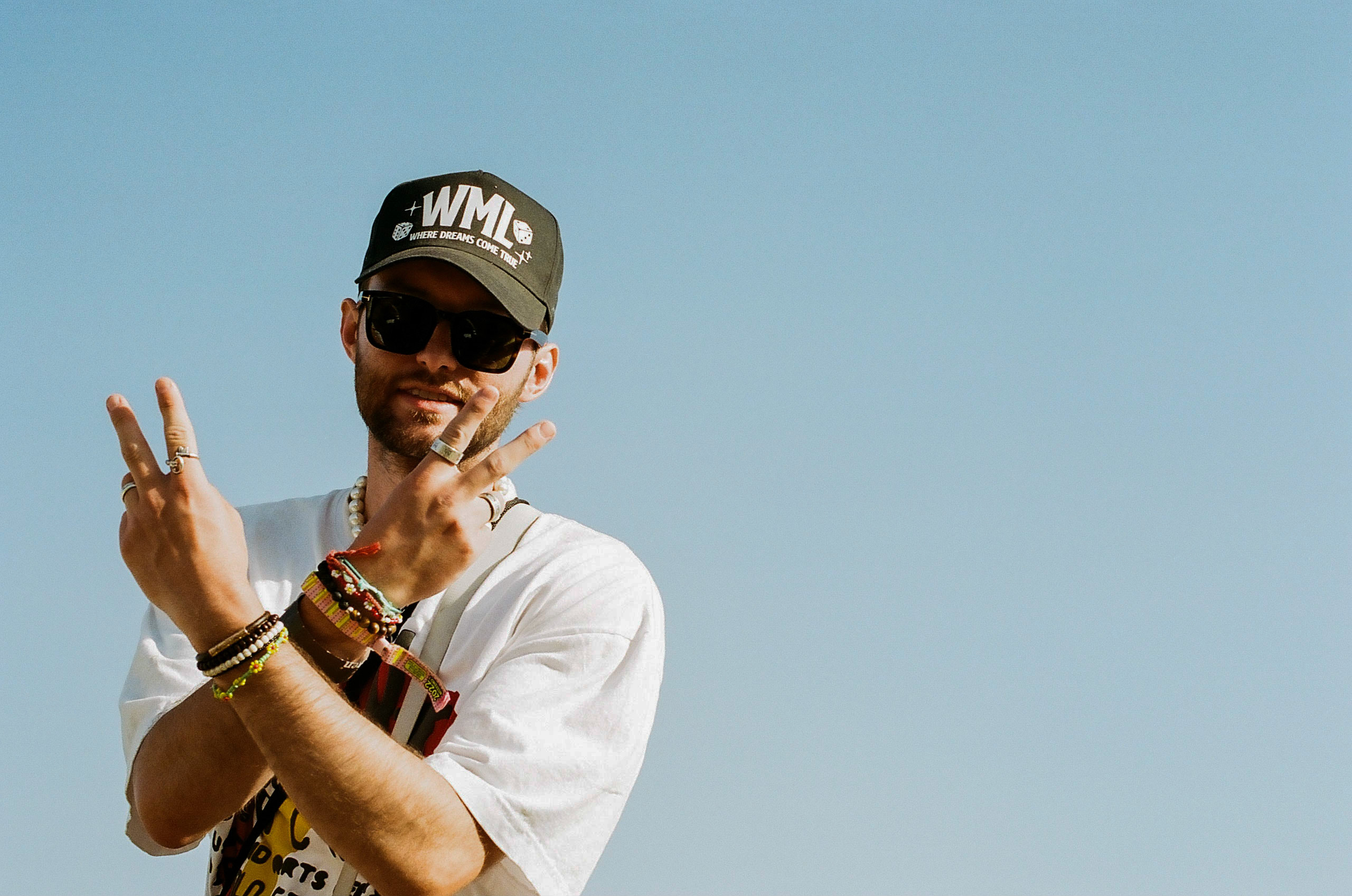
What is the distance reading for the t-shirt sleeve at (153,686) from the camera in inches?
146

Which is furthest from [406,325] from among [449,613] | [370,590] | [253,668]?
[253,668]

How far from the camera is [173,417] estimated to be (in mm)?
3043

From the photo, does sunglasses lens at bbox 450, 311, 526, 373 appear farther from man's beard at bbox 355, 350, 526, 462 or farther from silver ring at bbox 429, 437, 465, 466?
silver ring at bbox 429, 437, 465, 466

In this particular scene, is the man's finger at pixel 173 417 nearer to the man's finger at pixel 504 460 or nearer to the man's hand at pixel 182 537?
the man's hand at pixel 182 537

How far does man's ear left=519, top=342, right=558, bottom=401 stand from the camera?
4.67 metres

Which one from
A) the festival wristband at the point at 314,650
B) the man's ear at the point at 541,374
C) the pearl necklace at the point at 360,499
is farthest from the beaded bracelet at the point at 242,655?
the man's ear at the point at 541,374

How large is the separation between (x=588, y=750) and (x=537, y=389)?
1.73 meters

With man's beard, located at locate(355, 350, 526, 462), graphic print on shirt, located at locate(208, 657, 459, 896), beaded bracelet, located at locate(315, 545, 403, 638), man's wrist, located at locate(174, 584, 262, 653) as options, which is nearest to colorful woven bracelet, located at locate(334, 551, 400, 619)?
beaded bracelet, located at locate(315, 545, 403, 638)

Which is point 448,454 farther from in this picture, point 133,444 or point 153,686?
point 153,686

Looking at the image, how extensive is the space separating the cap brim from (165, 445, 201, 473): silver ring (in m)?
1.37

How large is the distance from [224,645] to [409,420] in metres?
1.55

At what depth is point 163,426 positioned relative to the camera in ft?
10.0

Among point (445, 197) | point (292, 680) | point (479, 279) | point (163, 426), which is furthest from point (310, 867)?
point (445, 197)

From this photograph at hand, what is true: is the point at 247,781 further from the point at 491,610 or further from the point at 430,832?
the point at 491,610
